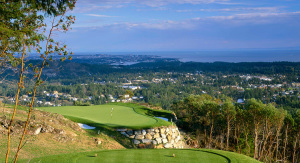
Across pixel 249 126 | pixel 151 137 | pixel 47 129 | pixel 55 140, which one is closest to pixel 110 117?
pixel 151 137

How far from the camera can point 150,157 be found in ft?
36.9

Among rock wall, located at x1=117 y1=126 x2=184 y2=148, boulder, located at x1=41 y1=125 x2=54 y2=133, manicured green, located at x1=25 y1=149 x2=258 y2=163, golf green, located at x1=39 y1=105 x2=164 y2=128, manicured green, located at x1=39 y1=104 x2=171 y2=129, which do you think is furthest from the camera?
golf green, located at x1=39 y1=105 x2=164 y2=128

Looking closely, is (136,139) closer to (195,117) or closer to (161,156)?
(161,156)

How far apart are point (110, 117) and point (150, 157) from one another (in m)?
11.9

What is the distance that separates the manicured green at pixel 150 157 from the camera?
10.7 metres

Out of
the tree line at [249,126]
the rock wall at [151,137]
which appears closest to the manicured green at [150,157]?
the rock wall at [151,137]

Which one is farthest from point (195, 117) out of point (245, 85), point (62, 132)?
point (245, 85)

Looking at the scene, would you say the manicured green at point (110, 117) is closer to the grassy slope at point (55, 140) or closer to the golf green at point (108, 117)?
the golf green at point (108, 117)

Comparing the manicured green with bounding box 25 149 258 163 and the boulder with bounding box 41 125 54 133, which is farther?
the boulder with bounding box 41 125 54 133

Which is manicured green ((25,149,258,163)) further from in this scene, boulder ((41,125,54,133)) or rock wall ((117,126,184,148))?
rock wall ((117,126,184,148))

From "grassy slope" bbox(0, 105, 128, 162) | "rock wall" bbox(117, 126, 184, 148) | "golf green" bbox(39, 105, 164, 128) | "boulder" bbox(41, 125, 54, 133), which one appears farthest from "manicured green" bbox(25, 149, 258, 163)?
"golf green" bbox(39, 105, 164, 128)

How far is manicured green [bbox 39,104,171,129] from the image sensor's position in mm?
19875

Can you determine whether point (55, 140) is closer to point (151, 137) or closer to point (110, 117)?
point (151, 137)

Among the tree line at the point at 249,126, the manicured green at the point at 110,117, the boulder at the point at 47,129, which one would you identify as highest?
the boulder at the point at 47,129
